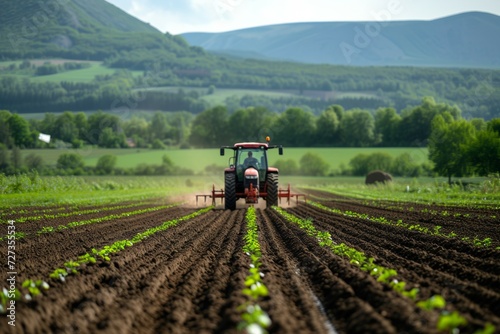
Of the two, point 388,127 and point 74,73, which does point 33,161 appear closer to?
point 388,127

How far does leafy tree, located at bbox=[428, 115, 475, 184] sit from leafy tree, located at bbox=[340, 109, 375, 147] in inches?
1189

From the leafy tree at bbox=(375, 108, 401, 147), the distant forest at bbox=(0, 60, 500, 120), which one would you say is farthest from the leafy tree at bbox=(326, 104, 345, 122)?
the distant forest at bbox=(0, 60, 500, 120)

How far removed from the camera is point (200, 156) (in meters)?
81.0

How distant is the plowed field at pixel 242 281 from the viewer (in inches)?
266

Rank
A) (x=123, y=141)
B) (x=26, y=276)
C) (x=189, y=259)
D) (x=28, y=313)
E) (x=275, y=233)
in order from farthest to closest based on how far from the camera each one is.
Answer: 1. (x=123, y=141)
2. (x=275, y=233)
3. (x=189, y=259)
4. (x=26, y=276)
5. (x=28, y=313)

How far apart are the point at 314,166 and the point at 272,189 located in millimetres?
52732

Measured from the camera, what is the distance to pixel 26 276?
9648mm

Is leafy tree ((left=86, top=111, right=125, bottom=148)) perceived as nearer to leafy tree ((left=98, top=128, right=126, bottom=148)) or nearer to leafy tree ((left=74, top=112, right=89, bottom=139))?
leafy tree ((left=98, top=128, right=126, bottom=148))

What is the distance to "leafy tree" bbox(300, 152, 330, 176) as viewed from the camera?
253 feet

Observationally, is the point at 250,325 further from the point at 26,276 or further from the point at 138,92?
the point at 138,92

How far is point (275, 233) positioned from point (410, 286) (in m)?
8.33

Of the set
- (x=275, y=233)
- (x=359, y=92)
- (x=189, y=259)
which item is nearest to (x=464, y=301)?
(x=189, y=259)

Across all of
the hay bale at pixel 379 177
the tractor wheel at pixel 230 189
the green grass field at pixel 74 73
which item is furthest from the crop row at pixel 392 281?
the green grass field at pixel 74 73

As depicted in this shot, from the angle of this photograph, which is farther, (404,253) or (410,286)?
(404,253)
